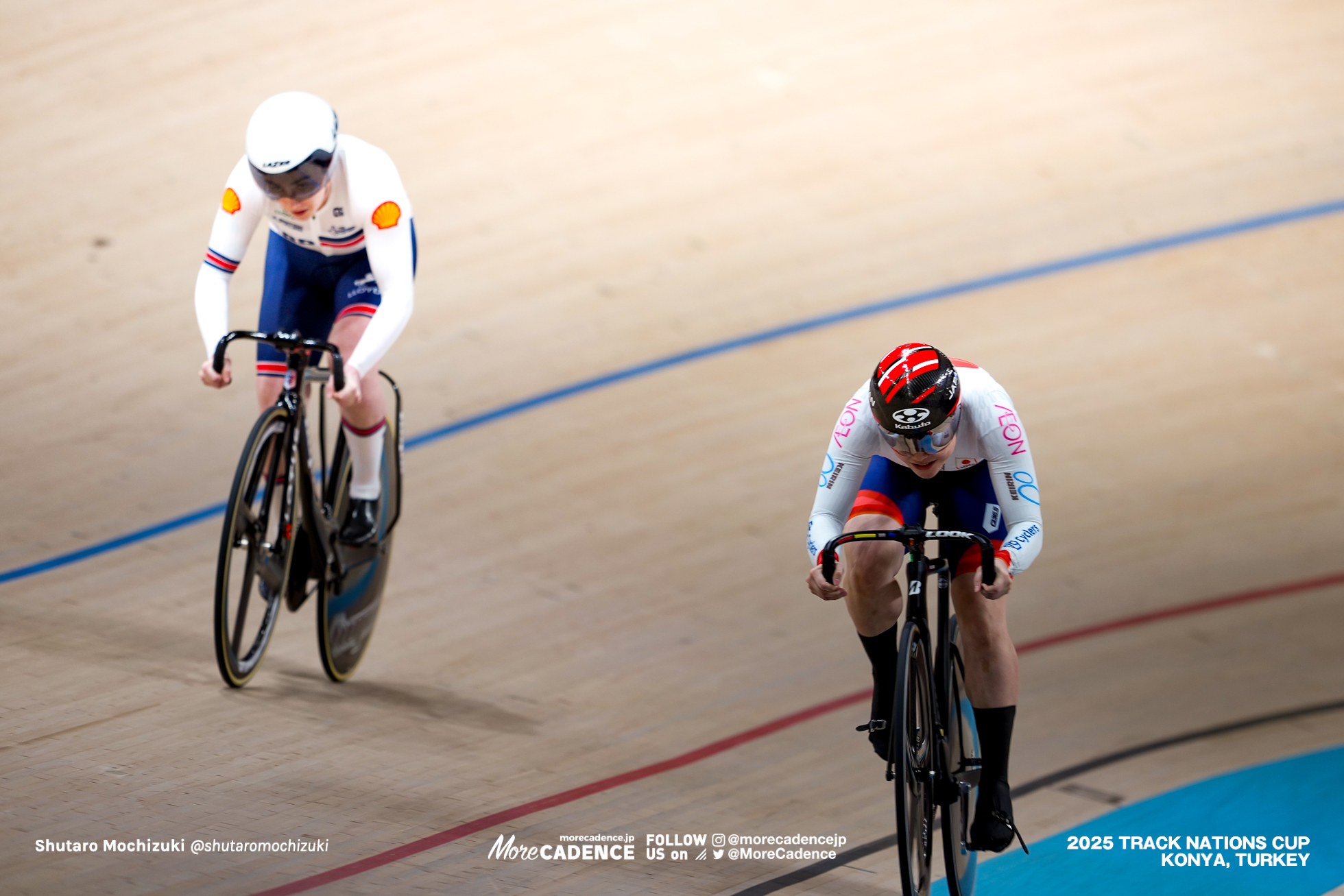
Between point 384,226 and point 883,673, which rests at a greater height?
point 384,226

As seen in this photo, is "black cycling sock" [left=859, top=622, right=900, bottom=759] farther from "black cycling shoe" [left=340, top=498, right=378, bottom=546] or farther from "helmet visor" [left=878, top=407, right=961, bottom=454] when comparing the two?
"black cycling shoe" [left=340, top=498, right=378, bottom=546]

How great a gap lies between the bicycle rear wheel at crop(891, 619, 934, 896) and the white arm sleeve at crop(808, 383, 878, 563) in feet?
0.75

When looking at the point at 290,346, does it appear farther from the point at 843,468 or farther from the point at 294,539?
the point at 843,468

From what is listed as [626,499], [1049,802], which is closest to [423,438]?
[626,499]

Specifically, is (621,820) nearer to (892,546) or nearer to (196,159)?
(892,546)

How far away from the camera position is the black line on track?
2.73 meters

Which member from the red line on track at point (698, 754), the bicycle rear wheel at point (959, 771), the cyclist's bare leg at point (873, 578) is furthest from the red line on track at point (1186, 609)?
the cyclist's bare leg at point (873, 578)

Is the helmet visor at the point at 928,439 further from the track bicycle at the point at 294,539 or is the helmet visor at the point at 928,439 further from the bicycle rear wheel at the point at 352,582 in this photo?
the bicycle rear wheel at the point at 352,582

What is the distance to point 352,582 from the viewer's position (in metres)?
3.41

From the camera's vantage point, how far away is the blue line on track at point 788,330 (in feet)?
13.2

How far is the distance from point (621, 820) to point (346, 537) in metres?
0.96

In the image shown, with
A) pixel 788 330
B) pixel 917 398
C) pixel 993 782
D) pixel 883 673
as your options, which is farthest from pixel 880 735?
pixel 788 330

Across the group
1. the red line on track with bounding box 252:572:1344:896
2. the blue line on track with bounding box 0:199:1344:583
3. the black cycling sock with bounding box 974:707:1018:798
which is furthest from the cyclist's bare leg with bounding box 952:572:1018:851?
the blue line on track with bounding box 0:199:1344:583

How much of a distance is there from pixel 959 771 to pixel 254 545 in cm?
148
